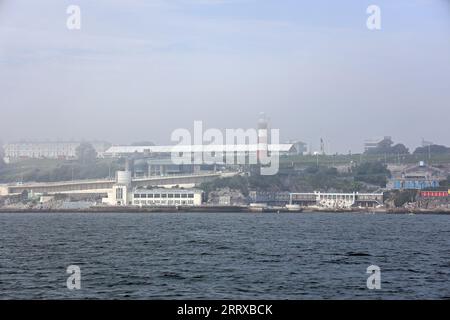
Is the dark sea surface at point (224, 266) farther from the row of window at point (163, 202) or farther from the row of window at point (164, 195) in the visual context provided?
the row of window at point (164, 195)

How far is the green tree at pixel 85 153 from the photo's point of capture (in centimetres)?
10156

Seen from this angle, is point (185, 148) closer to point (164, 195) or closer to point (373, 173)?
point (164, 195)

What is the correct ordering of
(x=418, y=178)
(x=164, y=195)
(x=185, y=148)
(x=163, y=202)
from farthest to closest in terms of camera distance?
(x=185, y=148) < (x=418, y=178) < (x=164, y=195) < (x=163, y=202)

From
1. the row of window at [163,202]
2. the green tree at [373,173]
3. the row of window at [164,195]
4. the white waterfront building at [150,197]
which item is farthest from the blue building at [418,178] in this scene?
the row of window at [163,202]

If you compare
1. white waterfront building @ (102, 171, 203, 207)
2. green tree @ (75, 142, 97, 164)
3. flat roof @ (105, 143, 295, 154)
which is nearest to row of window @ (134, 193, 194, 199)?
white waterfront building @ (102, 171, 203, 207)

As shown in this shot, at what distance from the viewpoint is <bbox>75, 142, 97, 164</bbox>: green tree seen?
3999 inches

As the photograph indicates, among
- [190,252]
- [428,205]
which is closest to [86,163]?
[428,205]

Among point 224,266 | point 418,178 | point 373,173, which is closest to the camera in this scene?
point 224,266

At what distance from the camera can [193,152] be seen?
348ft

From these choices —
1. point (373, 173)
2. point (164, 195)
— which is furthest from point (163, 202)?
point (373, 173)

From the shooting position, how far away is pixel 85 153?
104562mm

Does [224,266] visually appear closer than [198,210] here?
Yes
